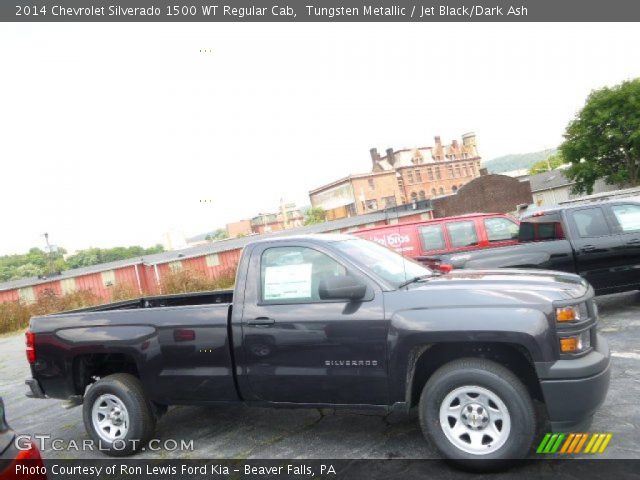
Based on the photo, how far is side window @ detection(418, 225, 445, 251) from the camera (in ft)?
32.8

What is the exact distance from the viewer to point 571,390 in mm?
3344

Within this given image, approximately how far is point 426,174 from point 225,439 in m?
82.0

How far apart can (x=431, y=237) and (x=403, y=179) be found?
238 feet

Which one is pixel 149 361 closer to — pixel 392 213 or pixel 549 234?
pixel 549 234

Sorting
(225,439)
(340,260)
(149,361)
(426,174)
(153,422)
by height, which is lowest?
(225,439)

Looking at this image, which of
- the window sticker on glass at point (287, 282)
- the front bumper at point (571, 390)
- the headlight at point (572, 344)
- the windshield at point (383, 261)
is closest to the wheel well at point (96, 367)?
the window sticker on glass at point (287, 282)

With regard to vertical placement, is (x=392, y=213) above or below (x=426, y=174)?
below

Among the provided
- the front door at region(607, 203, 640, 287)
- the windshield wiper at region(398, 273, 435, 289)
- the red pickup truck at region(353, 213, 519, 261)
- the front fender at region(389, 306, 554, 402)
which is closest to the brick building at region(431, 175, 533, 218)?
the red pickup truck at region(353, 213, 519, 261)

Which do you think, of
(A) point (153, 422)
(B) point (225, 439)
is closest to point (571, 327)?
(B) point (225, 439)

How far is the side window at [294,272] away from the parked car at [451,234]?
5.28 meters

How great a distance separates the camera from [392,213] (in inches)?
1972

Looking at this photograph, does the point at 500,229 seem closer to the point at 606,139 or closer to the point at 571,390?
the point at 571,390

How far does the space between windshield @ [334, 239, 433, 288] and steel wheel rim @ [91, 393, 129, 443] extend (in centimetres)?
260

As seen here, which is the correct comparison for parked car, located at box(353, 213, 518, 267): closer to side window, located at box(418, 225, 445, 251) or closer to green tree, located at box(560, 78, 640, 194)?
side window, located at box(418, 225, 445, 251)
